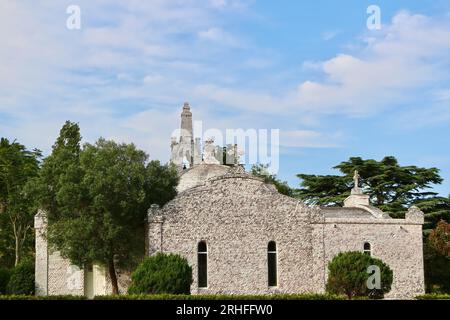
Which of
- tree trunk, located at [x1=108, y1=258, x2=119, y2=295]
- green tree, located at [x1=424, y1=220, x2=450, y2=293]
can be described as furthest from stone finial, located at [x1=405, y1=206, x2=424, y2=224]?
tree trunk, located at [x1=108, y1=258, x2=119, y2=295]

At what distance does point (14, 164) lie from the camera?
188 feet

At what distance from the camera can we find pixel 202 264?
39.2m

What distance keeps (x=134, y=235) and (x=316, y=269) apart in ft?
33.0

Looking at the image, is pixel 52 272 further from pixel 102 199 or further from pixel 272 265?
pixel 272 265

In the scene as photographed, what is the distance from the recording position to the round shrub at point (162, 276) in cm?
3403

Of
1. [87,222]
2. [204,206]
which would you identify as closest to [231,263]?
[204,206]

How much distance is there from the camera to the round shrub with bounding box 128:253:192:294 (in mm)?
34031

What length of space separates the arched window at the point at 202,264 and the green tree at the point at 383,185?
22.9 meters

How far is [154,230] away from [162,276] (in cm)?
475

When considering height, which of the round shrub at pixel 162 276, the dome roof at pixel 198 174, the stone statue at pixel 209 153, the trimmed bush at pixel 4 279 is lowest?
the trimmed bush at pixel 4 279

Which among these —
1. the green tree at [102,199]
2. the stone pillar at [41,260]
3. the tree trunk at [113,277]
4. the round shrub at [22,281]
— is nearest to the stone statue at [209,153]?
the green tree at [102,199]

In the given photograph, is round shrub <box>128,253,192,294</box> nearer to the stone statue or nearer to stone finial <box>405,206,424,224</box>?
the stone statue

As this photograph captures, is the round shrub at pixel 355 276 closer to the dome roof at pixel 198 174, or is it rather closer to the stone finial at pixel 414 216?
the stone finial at pixel 414 216

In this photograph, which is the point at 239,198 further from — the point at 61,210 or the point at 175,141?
the point at 175,141
